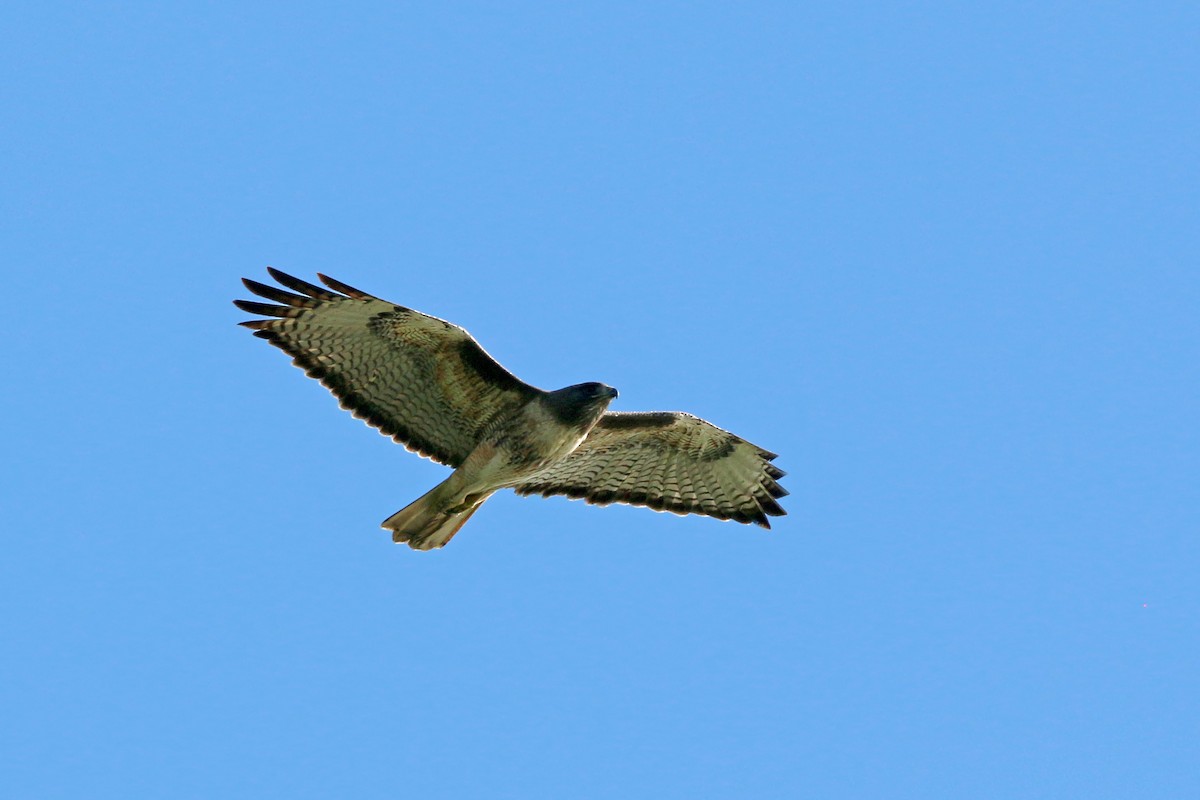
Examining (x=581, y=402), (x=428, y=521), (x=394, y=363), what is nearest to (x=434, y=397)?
(x=394, y=363)

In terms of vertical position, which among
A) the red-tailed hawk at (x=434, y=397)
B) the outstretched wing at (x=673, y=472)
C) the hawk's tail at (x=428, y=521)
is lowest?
the hawk's tail at (x=428, y=521)

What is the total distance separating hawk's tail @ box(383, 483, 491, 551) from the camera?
10266 millimetres

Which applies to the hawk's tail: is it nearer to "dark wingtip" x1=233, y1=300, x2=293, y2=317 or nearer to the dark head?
the dark head

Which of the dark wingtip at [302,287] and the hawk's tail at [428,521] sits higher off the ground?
the dark wingtip at [302,287]

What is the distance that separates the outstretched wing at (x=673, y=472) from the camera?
11.3 metres

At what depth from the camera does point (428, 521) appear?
10344 mm

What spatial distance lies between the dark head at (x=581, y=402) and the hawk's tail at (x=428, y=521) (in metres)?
1.04

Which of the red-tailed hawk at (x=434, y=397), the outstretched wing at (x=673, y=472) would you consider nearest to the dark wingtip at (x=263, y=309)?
the red-tailed hawk at (x=434, y=397)

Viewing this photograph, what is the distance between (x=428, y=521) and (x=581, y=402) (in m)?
1.53

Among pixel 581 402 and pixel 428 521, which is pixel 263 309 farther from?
pixel 581 402

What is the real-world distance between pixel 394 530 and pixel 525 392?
144 cm

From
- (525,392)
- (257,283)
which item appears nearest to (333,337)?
(257,283)

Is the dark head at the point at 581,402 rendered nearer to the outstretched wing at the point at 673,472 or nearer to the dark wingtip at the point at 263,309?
the outstretched wing at the point at 673,472

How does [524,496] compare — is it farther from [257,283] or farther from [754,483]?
[257,283]
